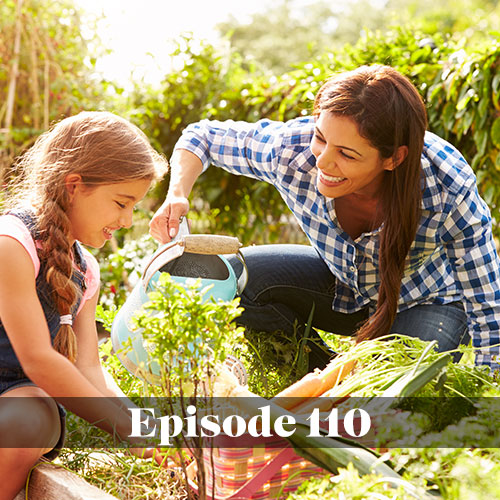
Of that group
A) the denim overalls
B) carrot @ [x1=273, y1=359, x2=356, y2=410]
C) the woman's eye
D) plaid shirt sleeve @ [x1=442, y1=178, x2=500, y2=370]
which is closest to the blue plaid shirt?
plaid shirt sleeve @ [x1=442, y1=178, x2=500, y2=370]

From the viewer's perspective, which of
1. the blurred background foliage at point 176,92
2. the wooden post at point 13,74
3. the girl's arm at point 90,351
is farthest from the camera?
the wooden post at point 13,74

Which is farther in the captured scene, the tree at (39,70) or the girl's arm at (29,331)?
the tree at (39,70)

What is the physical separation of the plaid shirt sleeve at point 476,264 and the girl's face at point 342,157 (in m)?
0.28

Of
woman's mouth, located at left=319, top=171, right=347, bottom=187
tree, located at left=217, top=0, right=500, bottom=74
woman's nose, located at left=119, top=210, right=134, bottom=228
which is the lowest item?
woman's nose, located at left=119, top=210, right=134, bottom=228

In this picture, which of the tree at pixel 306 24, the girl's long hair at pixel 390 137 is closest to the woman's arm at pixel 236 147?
the girl's long hair at pixel 390 137

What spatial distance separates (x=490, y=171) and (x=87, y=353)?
216 cm

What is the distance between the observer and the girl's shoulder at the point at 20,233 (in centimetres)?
150

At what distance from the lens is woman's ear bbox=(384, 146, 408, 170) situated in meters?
1.83

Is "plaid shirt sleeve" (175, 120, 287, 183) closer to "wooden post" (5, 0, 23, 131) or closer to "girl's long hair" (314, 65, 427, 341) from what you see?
"girl's long hair" (314, 65, 427, 341)

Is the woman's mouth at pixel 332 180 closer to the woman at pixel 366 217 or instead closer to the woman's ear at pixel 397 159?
the woman at pixel 366 217

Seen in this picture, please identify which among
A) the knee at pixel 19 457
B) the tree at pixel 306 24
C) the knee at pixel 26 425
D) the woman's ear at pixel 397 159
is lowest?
the knee at pixel 19 457

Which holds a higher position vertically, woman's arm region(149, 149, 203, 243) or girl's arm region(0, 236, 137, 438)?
woman's arm region(149, 149, 203, 243)

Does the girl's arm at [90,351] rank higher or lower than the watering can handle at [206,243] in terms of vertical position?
lower

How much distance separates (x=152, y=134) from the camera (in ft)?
14.0
